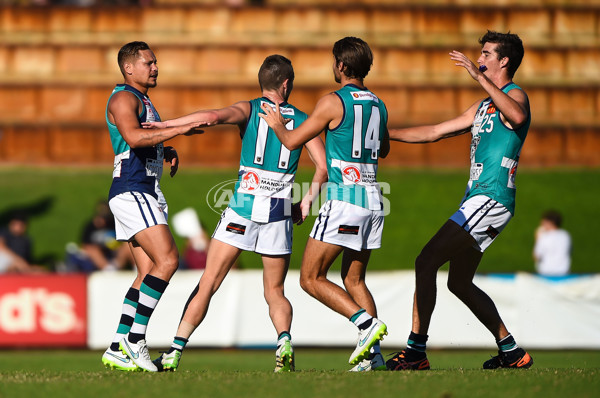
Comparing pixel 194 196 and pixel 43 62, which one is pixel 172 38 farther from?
pixel 194 196

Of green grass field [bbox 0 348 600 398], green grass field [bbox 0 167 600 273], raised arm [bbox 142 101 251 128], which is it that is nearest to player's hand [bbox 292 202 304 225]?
raised arm [bbox 142 101 251 128]

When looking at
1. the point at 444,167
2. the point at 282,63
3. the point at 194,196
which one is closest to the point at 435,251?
the point at 282,63

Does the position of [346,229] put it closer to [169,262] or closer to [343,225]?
[343,225]

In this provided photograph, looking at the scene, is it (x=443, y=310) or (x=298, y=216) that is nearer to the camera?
(x=298, y=216)

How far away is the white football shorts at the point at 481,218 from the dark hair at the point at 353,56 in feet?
4.71

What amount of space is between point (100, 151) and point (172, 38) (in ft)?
12.5

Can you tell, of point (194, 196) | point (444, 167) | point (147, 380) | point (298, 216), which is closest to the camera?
point (147, 380)

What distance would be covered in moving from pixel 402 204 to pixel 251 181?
44.4 feet

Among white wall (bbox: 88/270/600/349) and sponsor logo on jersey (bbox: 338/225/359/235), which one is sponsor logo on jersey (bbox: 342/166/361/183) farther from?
white wall (bbox: 88/270/600/349)

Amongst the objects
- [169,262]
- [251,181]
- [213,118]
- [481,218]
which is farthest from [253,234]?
[481,218]

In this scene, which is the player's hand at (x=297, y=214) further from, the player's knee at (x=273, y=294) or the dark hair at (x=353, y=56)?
the dark hair at (x=353, y=56)

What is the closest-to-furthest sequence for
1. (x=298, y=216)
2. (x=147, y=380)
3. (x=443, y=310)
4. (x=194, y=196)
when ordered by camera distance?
(x=147, y=380), (x=298, y=216), (x=443, y=310), (x=194, y=196)

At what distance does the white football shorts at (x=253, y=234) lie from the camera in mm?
7680

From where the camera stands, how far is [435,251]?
24.7 ft
